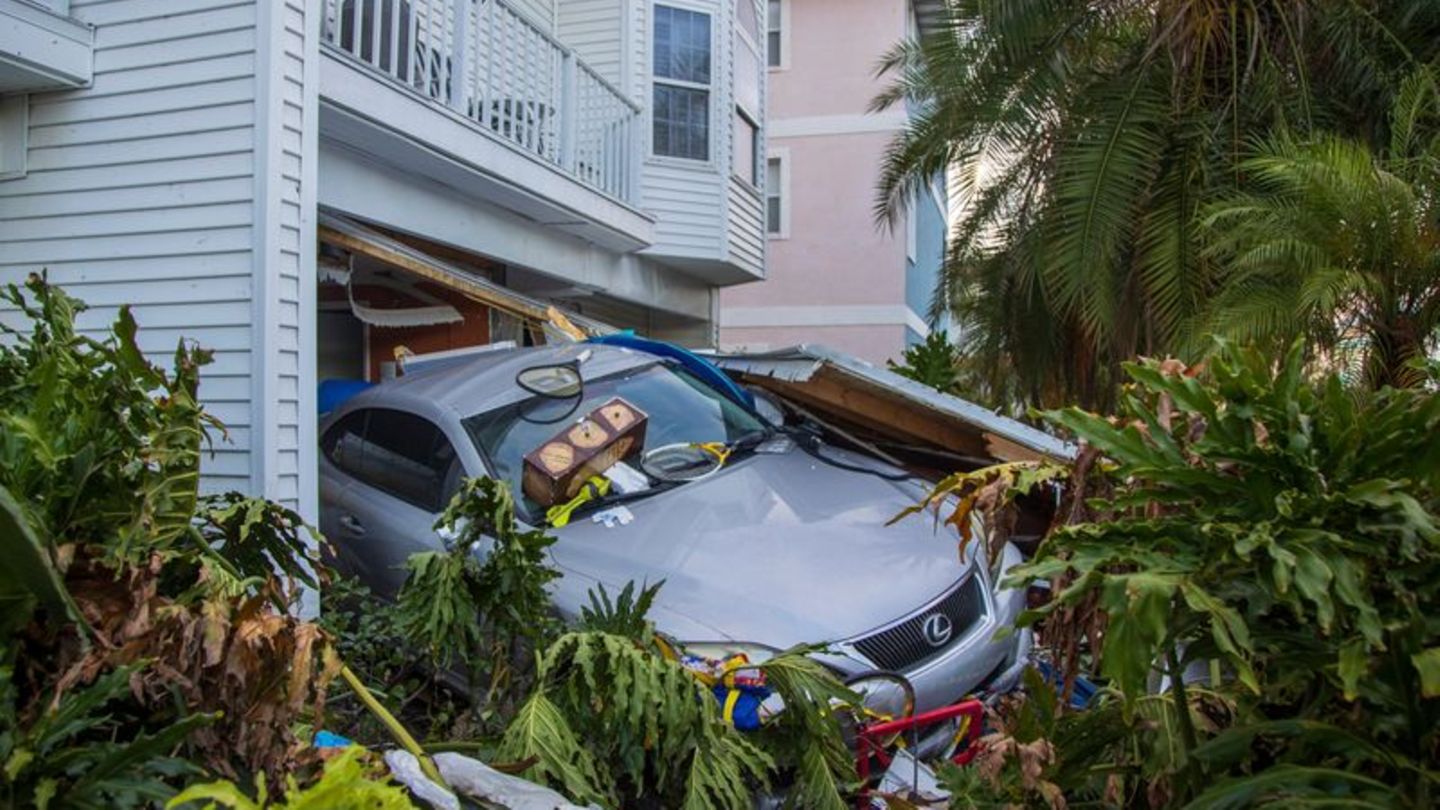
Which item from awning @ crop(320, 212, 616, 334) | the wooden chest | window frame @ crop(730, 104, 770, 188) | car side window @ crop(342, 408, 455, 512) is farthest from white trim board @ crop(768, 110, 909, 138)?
the wooden chest

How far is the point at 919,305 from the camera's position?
2120 cm

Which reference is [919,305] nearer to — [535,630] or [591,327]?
[591,327]

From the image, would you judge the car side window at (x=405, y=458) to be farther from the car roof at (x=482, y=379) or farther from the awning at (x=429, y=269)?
the awning at (x=429, y=269)

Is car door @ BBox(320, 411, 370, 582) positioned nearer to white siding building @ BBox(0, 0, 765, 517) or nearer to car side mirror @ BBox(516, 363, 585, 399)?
white siding building @ BBox(0, 0, 765, 517)

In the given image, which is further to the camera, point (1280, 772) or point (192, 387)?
point (192, 387)

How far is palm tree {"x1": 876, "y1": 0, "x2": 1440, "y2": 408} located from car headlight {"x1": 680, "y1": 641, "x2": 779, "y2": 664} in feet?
14.5

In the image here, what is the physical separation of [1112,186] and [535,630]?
19.5 feet

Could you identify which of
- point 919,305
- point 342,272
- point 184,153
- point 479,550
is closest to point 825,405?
point 479,550

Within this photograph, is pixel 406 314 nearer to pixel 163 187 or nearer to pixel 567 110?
pixel 567 110

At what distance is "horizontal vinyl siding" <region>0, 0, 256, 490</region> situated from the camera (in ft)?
16.8

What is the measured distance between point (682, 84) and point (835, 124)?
307 inches

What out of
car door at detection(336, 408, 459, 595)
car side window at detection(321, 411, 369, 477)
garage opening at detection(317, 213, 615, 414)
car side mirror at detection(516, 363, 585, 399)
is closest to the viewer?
car door at detection(336, 408, 459, 595)

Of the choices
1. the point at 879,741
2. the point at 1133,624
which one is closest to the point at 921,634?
the point at 879,741

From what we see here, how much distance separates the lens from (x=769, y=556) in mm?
4387
